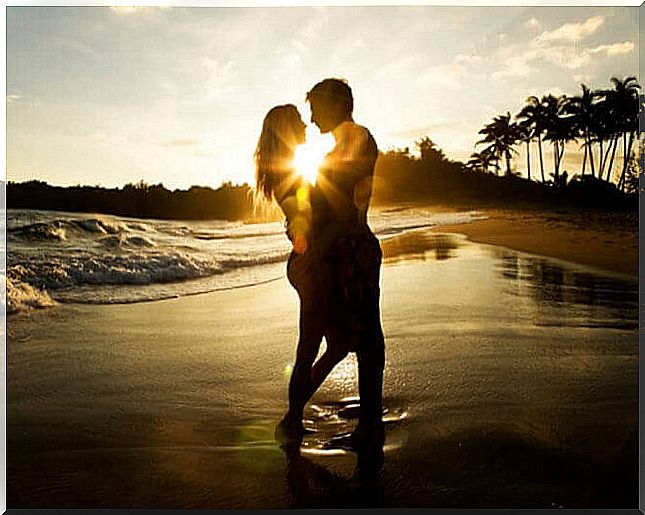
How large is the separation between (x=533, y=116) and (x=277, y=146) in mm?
1718

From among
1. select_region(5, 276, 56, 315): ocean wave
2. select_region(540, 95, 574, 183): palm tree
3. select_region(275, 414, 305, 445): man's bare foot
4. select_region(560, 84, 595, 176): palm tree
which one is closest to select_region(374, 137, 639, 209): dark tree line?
select_region(540, 95, 574, 183): palm tree

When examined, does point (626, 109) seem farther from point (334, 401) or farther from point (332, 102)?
point (334, 401)

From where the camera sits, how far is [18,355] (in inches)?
112

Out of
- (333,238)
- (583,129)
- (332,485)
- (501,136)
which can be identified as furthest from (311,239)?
(583,129)

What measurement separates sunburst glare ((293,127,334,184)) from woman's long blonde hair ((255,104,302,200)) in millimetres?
27

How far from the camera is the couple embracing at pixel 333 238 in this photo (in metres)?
2.05

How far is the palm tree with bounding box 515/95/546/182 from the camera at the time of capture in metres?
3.20

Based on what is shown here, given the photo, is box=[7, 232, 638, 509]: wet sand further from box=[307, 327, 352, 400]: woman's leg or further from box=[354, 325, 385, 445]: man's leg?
box=[307, 327, 352, 400]: woman's leg

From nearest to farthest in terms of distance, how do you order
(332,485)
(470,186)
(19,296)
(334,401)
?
1. (332,485)
2. (334,401)
3. (19,296)
4. (470,186)

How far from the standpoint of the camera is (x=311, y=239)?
2088mm

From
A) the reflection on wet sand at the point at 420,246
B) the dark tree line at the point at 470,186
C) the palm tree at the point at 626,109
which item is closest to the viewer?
the palm tree at the point at 626,109

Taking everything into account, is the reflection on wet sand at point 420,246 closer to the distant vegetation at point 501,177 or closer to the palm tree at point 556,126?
the distant vegetation at point 501,177

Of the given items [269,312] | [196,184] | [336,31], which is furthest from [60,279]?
[336,31]

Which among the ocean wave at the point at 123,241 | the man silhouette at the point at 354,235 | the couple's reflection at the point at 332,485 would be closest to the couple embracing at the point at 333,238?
the man silhouette at the point at 354,235
